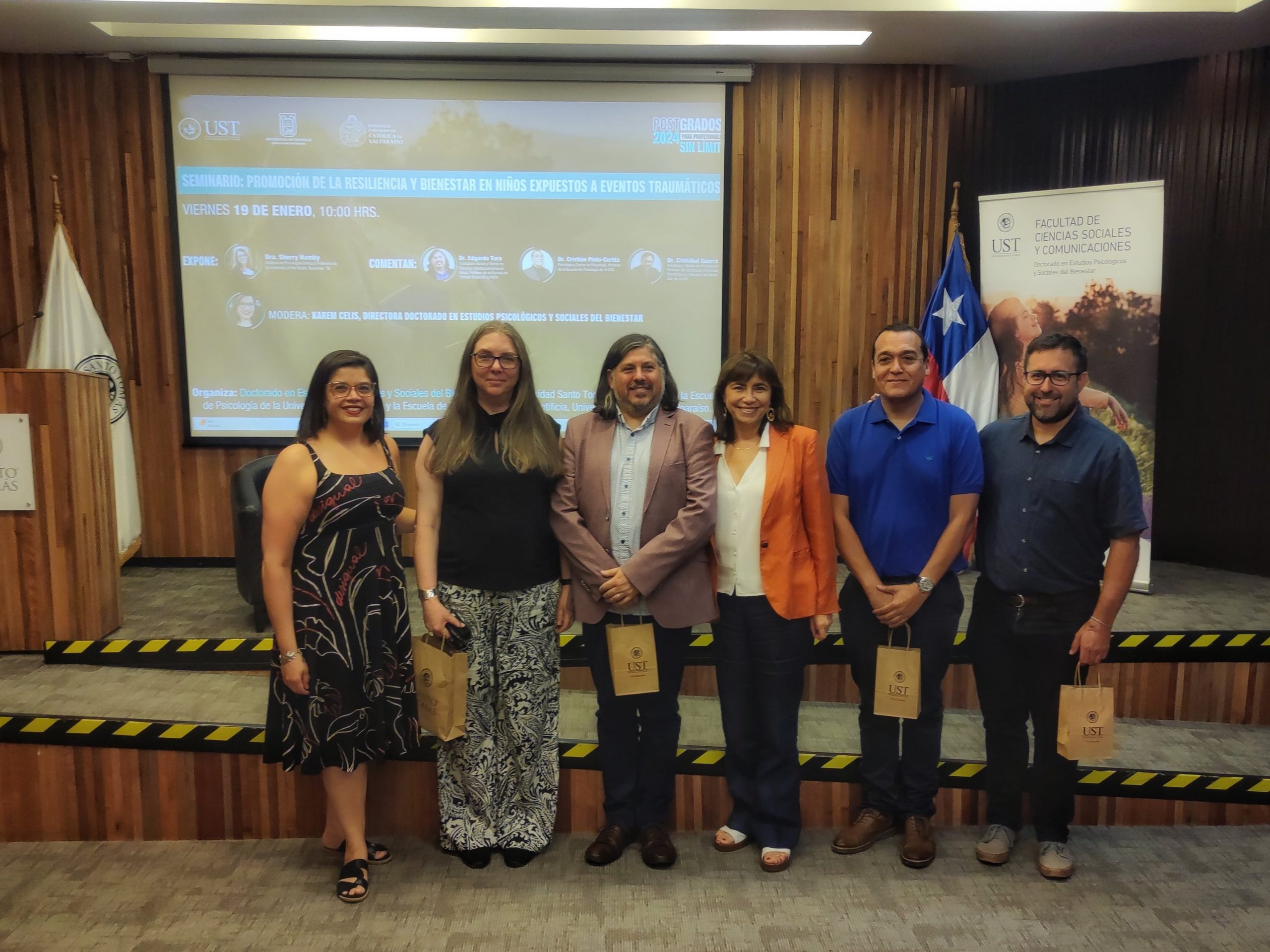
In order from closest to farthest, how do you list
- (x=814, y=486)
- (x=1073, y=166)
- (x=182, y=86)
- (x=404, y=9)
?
(x=814, y=486)
(x=404, y=9)
(x=182, y=86)
(x=1073, y=166)

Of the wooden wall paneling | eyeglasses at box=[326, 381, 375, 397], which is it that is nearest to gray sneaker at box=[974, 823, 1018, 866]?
the wooden wall paneling

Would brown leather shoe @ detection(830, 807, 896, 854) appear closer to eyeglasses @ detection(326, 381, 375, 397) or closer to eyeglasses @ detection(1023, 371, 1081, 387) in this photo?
eyeglasses @ detection(1023, 371, 1081, 387)

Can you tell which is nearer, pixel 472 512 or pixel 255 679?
pixel 472 512

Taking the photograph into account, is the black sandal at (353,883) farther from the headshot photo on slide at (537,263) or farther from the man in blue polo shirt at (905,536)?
the headshot photo on slide at (537,263)

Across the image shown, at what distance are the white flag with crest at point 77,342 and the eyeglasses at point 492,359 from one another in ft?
9.88

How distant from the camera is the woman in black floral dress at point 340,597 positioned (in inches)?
77.3

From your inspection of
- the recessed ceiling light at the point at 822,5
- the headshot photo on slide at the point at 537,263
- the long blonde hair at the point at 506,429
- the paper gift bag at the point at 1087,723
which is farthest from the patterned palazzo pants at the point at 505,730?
the recessed ceiling light at the point at 822,5

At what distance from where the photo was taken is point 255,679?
2924 mm

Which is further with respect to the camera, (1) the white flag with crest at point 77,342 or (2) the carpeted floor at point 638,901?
(1) the white flag with crest at point 77,342

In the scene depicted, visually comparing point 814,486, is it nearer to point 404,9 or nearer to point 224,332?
point 404,9

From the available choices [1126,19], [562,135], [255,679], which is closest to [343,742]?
[255,679]

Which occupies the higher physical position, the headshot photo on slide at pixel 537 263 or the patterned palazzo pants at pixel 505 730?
the headshot photo on slide at pixel 537 263

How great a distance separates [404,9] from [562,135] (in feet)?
3.13

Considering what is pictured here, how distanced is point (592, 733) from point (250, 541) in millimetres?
1688
